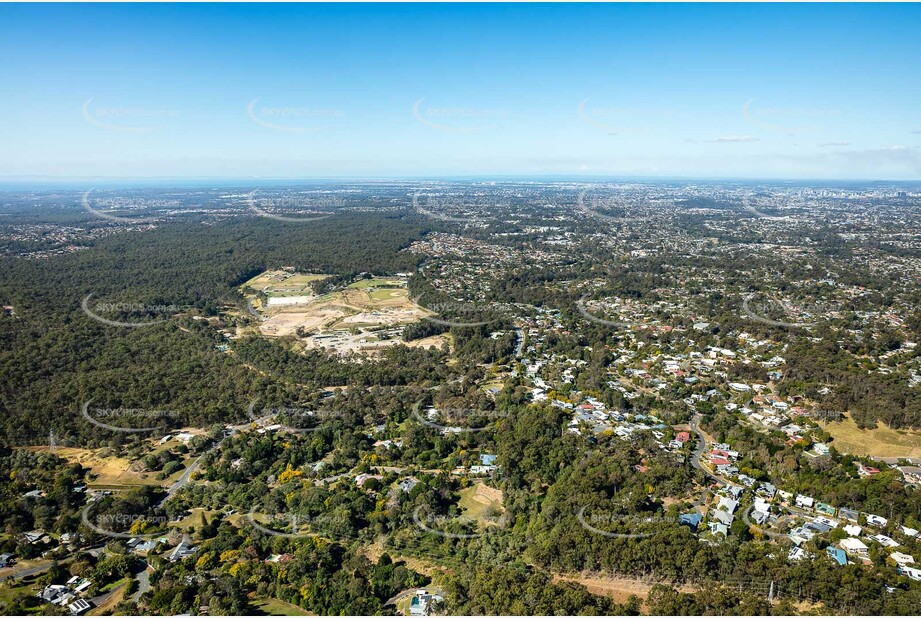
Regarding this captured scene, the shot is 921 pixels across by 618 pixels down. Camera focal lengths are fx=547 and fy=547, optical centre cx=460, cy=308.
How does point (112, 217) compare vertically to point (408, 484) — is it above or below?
above

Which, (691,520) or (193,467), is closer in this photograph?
(691,520)

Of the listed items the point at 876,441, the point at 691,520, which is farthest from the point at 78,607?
the point at 876,441

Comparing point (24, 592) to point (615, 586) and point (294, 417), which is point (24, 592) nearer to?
point (294, 417)

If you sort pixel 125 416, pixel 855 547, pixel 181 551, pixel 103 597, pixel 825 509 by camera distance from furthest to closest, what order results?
pixel 125 416 → pixel 825 509 → pixel 181 551 → pixel 855 547 → pixel 103 597

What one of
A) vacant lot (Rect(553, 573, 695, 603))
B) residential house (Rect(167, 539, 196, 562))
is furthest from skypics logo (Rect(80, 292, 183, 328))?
vacant lot (Rect(553, 573, 695, 603))

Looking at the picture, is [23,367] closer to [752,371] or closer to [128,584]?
[128,584]

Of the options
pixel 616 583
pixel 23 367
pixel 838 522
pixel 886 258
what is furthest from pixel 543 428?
pixel 886 258

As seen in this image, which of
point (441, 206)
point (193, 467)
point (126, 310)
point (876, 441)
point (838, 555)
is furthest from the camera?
point (441, 206)
